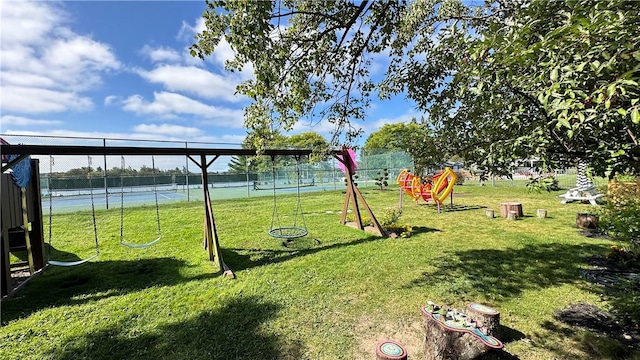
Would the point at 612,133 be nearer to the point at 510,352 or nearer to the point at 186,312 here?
the point at 510,352

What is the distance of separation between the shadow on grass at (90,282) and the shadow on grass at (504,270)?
142 inches

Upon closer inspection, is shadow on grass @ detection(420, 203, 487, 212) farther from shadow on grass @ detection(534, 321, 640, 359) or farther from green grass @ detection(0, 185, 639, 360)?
shadow on grass @ detection(534, 321, 640, 359)

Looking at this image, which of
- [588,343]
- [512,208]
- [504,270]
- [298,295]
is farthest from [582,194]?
[298,295]

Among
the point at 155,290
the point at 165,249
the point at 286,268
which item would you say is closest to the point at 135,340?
the point at 155,290

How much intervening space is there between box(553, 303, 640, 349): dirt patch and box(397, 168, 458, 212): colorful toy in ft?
18.3

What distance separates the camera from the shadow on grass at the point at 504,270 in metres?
3.88

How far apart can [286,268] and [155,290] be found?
192 centimetres

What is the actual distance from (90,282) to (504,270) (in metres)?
6.41

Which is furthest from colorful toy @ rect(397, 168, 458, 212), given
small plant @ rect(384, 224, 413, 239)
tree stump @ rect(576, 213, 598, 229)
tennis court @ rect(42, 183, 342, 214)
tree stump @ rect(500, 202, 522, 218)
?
tennis court @ rect(42, 183, 342, 214)

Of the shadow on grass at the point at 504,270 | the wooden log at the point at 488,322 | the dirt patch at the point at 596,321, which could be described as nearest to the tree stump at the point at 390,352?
the wooden log at the point at 488,322

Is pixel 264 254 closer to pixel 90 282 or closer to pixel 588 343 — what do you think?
pixel 90 282

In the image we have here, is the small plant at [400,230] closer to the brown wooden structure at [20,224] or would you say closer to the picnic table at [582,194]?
the brown wooden structure at [20,224]

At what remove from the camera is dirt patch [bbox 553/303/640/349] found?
277 centimetres

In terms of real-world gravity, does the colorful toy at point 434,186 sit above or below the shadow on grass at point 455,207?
above
